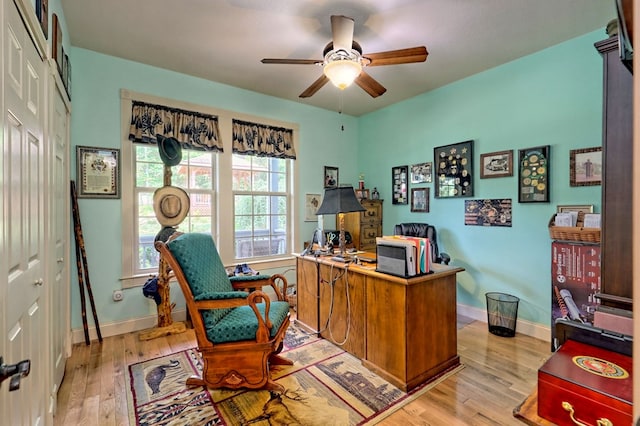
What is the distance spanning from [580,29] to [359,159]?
10.3 ft

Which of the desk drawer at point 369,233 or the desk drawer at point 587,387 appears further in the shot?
the desk drawer at point 369,233

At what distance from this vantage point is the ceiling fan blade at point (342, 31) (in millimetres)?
2118

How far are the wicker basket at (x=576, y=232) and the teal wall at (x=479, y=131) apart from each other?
0.65 feet

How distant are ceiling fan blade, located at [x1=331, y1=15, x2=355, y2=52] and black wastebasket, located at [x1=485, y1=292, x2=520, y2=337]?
2929 millimetres

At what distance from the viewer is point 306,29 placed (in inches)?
103

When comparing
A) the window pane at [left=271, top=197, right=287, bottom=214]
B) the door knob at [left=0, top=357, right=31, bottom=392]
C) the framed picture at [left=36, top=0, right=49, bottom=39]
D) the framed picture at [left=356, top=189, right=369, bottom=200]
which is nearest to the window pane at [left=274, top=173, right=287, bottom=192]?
the window pane at [left=271, top=197, right=287, bottom=214]

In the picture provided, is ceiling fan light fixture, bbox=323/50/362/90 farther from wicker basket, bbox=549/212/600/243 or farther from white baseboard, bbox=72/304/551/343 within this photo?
white baseboard, bbox=72/304/551/343

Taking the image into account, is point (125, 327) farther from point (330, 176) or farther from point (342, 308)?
point (330, 176)

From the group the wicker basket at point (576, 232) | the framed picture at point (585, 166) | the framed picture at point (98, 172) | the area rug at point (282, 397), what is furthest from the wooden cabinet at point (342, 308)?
the framed picture at point (98, 172)

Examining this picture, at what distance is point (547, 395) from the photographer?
78 cm

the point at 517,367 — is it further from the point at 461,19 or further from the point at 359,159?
the point at 359,159

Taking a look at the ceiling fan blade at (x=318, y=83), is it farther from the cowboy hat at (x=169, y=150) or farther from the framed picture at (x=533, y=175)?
the framed picture at (x=533, y=175)

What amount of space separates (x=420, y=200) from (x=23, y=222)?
3941 mm

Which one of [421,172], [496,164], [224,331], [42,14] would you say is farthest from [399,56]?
[224,331]
